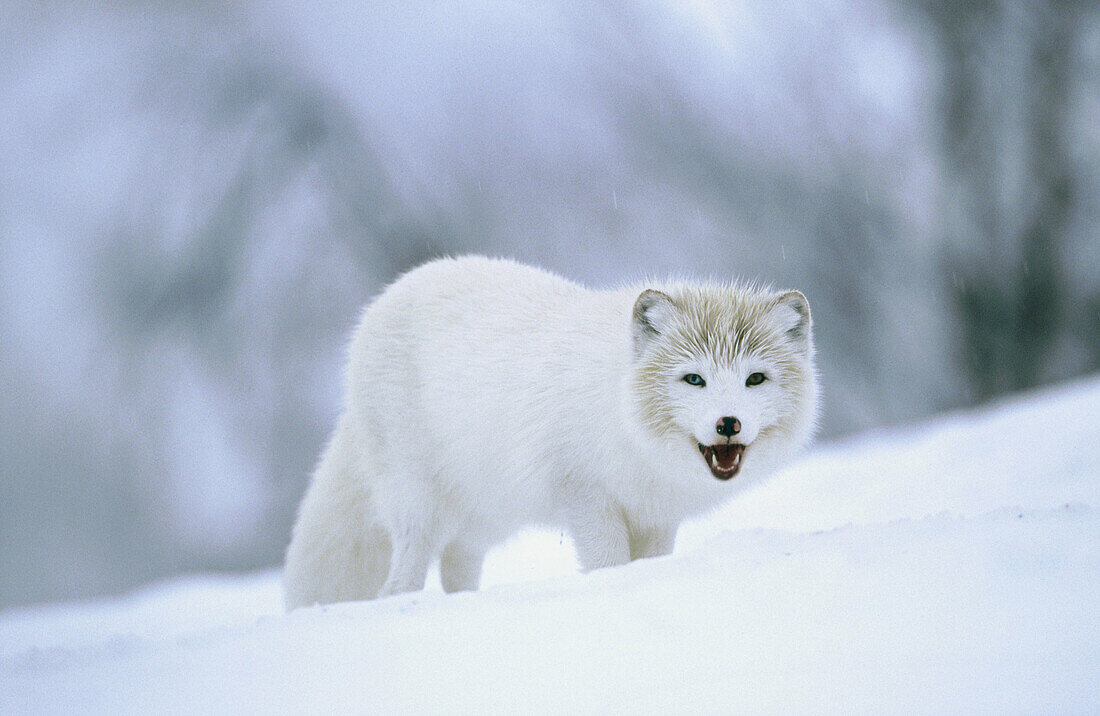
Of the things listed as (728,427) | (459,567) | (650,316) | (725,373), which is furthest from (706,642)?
(459,567)

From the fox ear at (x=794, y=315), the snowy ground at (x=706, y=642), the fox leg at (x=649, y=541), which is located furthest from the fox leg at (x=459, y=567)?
the fox ear at (x=794, y=315)

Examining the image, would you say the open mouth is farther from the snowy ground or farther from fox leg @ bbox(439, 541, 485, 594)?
fox leg @ bbox(439, 541, 485, 594)

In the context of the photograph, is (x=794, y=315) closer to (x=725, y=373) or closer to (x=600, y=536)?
(x=725, y=373)

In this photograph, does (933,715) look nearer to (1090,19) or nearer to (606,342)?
(606,342)

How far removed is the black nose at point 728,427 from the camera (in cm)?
240

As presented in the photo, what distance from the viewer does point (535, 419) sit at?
294cm

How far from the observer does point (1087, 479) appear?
4.38 meters

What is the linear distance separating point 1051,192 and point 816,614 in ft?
23.4

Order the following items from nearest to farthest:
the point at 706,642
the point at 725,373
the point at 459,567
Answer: the point at 706,642 → the point at 725,373 → the point at 459,567

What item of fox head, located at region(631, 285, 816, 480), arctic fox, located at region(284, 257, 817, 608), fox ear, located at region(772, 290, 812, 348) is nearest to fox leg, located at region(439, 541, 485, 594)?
arctic fox, located at region(284, 257, 817, 608)

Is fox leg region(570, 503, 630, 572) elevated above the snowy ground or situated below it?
above

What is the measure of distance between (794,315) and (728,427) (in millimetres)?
520

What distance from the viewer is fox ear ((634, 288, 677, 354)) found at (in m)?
2.68

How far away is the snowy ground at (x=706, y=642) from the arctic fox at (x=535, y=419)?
0.37 m
